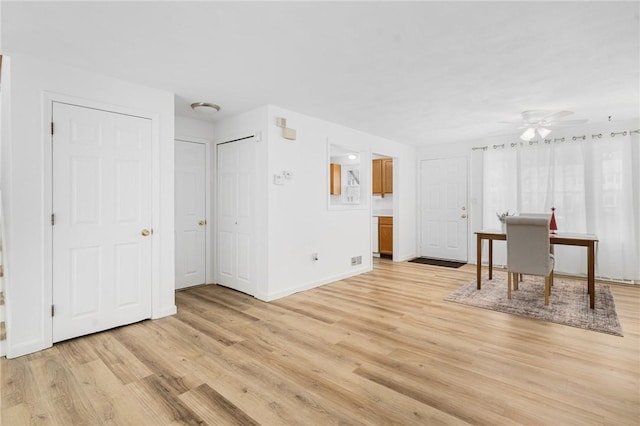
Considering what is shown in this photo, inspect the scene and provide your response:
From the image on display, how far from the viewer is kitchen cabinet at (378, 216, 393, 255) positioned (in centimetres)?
675

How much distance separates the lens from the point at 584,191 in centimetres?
491

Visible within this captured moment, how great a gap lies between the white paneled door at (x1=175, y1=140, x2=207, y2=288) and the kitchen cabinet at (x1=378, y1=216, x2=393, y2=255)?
3.76m

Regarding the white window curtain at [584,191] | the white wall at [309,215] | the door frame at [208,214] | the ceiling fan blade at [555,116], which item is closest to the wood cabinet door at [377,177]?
the white wall at [309,215]

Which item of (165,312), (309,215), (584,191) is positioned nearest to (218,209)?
(309,215)

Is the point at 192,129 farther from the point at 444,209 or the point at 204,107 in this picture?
the point at 444,209

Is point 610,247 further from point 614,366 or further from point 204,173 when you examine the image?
point 204,173

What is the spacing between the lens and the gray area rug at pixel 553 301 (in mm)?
3189

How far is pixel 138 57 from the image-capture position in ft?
8.45

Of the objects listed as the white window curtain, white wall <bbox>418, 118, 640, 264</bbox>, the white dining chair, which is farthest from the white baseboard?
the white window curtain

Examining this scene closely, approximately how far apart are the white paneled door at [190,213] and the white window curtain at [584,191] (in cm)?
504

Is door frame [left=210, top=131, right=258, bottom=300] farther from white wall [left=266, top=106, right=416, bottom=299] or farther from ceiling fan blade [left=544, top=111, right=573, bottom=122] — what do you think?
ceiling fan blade [left=544, top=111, right=573, bottom=122]

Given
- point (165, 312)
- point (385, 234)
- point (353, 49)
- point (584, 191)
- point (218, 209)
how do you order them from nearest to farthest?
point (353, 49) < point (165, 312) < point (218, 209) < point (584, 191) < point (385, 234)

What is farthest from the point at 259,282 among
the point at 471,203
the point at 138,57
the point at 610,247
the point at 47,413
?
the point at 610,247

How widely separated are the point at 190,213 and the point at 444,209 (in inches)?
190
